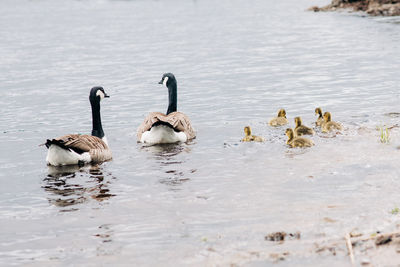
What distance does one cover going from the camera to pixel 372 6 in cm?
6384

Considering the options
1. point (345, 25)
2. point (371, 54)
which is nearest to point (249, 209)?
point (371, 54)

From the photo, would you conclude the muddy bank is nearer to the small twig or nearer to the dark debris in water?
the dark debris in water

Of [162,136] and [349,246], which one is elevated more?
[162,136]

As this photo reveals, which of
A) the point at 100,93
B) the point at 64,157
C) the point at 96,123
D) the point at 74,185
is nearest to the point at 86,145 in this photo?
the point at 64,157

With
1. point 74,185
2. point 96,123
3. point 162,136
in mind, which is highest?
point 96,123

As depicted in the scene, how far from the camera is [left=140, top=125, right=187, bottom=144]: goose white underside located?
17797mm

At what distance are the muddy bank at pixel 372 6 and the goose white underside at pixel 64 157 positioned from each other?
49888 millimetres

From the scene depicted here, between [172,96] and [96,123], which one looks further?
[172,96]

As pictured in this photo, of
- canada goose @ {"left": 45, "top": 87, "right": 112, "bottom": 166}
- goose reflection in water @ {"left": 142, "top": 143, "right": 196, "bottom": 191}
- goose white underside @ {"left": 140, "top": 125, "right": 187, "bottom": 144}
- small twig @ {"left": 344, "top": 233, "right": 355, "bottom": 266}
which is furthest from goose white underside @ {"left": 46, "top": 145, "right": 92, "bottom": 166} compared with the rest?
small twig @ {"left": 344, "top": 233, "right": 355, "bottom": 266}

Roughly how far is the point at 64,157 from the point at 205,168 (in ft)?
11.2

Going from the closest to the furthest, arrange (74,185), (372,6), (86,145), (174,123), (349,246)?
(349,246) → (74,185) → (86,145) → (174,123) → (372,6)

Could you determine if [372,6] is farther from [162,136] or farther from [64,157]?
[64,157]

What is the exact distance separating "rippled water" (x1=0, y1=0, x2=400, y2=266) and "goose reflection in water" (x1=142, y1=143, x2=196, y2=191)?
3cm

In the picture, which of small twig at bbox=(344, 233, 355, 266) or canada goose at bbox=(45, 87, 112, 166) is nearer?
small twig at bbox=(344, 233, 355, 266)
